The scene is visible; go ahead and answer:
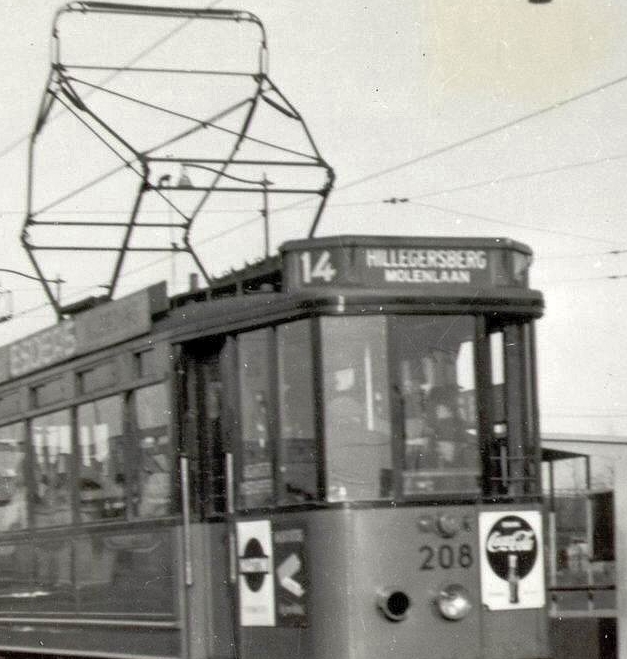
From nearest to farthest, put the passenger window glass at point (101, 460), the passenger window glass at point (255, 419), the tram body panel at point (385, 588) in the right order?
the tram body panel at point (385, 588) → the passenger window glass at point (255, 419) → the passenger window glass at point (101, 460)

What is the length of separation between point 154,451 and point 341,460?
1.60 m

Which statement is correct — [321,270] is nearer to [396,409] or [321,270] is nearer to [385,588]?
[396,409]

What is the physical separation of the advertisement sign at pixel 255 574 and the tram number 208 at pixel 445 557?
2.64 feet

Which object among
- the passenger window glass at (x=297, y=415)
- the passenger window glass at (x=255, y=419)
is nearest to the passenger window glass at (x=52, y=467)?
the passenger window glass at (x=255, y=419)

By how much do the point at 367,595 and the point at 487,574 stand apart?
685 mm

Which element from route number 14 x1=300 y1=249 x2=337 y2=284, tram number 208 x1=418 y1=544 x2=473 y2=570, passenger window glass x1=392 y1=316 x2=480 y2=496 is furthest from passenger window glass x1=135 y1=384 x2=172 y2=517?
tram number 208 x1=418 y1=544 x2=473 y2=570

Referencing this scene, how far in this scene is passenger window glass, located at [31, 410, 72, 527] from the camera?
10.7 metres

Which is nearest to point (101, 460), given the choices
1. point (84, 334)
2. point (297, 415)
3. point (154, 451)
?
point (154, 451)

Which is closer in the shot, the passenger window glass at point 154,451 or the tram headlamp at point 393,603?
the tram headlamp at point 393,603

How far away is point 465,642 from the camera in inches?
332

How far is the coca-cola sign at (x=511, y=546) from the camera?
28.1ft

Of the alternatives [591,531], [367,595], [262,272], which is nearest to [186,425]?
[262,272]

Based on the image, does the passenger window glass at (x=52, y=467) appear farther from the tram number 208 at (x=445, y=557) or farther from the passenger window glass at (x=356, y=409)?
the tram number 208 at (x=445, y=557)

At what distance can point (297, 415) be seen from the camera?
28.1 feet
